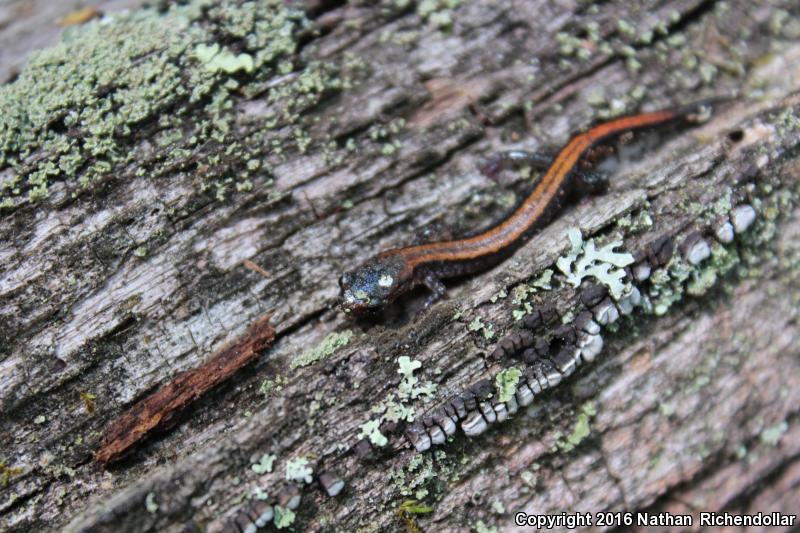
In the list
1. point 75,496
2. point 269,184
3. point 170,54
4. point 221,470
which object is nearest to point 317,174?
point 269,184

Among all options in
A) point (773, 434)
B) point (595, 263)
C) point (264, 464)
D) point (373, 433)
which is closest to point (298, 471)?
point (264, 464)

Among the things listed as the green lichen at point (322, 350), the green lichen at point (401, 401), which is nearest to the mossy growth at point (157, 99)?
the green lichen at point (322, 350)

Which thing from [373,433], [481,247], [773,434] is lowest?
[773,434]

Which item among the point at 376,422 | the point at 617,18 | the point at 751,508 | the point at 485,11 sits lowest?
the point at 751,508

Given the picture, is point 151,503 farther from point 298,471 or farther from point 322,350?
point 322,350

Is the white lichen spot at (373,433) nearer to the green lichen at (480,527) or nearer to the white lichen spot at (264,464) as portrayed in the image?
the white lichen spot at (264,464)

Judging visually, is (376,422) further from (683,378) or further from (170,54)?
(170,54)
